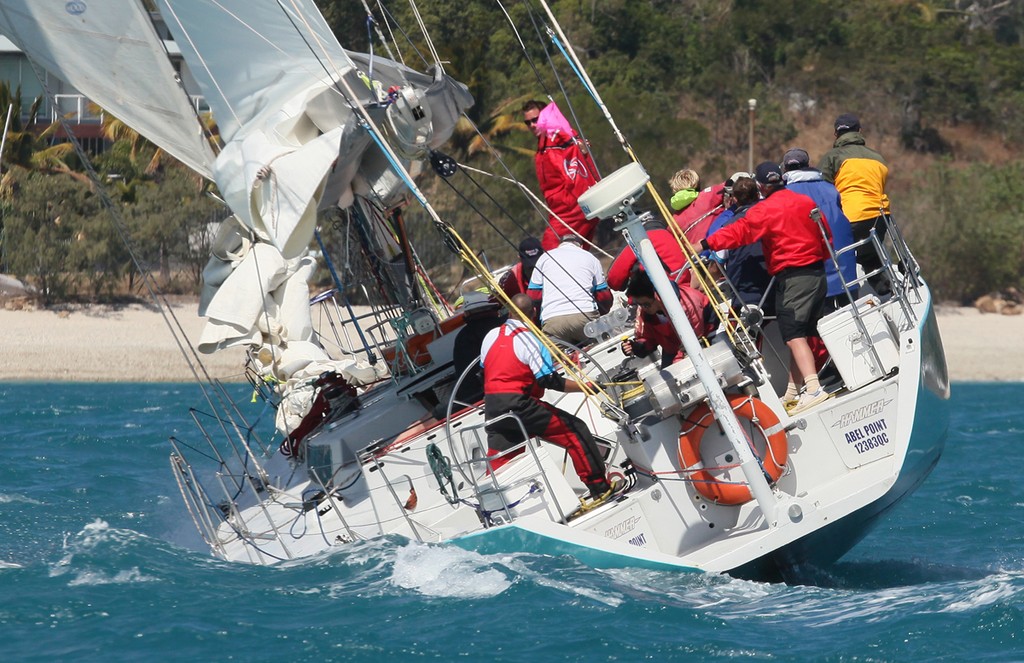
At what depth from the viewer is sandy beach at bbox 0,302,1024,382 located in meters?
21.9

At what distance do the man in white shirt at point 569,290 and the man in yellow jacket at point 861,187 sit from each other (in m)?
1.83

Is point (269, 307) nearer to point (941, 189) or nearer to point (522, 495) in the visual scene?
point (522, 495)

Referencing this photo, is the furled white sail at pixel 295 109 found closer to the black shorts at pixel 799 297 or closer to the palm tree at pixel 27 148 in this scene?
the black shorts at pixel 799 297

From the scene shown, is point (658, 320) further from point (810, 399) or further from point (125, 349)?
point (125, 349)

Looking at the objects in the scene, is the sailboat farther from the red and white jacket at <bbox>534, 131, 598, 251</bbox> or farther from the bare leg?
the red and white jacket at <bbox>534, 131, 598, 251</bbox>

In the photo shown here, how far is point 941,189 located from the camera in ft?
96.7

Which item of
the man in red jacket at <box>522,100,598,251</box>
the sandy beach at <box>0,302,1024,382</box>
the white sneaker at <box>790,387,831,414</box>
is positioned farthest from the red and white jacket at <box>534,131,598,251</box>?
the sandy beach at <box>0,302,1024,382</box>

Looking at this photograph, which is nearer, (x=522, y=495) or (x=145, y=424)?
(x=522, y=495)

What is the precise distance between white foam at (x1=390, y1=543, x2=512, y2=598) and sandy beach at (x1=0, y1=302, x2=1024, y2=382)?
14.1 meters

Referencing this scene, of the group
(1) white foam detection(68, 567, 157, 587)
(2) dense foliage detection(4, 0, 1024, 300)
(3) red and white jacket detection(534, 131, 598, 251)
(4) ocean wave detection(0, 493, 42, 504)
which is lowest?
(1) white foam detection(68, 567, 157, 587)

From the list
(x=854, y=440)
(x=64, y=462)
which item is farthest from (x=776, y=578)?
(x=64, y=462)

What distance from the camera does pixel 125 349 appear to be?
74.0 feet

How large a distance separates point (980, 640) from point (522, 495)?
8.37 ft

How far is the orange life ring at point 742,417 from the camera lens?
8102mm
